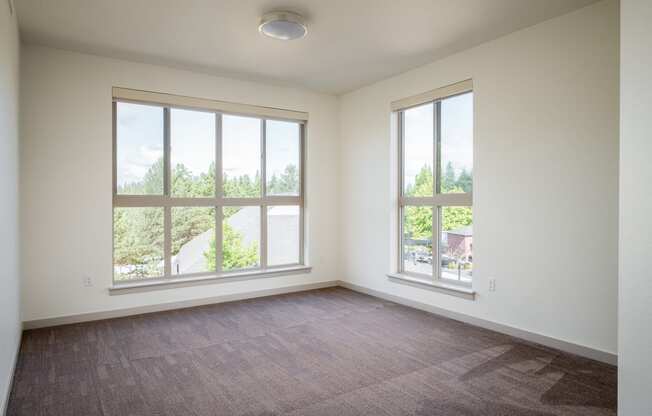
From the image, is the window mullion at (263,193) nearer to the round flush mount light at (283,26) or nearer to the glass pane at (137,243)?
the glass pane at (137,243)

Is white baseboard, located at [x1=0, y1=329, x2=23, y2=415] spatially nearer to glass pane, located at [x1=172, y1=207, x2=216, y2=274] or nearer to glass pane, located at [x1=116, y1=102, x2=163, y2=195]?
glass pane, located at [x1=172, y1=207, x2=216, y2=274]

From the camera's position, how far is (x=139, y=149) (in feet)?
15.3

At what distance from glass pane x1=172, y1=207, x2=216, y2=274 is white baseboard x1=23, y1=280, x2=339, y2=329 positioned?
1.28 ft

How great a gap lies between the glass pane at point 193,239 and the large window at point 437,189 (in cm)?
239

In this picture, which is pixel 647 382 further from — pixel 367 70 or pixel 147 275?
pixel 147 275

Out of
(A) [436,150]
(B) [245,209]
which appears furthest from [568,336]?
(B) [245,209]

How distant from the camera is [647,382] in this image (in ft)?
6.46

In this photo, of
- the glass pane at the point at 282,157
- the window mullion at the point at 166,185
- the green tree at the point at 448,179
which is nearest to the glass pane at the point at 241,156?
the glass pane at the point at 282,157

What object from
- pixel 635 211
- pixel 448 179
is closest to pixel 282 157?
pixel 448 179

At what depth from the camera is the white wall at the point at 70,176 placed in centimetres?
401

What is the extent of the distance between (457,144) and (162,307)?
3755 mm

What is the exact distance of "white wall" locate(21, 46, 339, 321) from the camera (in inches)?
158

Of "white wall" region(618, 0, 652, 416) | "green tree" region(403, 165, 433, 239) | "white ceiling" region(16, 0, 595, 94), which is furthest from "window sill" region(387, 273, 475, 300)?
"white ceiling" region(16, 0, 595, 94)

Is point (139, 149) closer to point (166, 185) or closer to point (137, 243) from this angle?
point (166, 185)
